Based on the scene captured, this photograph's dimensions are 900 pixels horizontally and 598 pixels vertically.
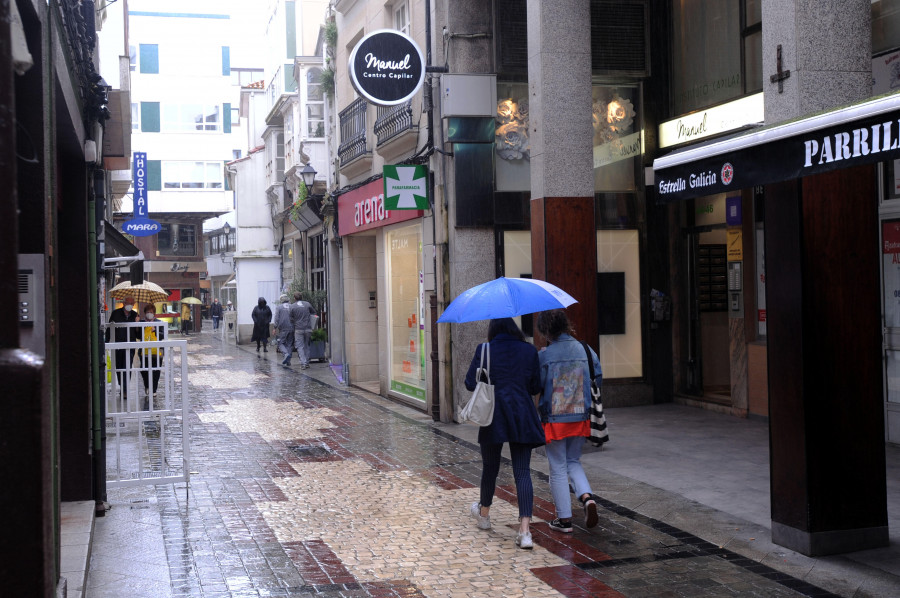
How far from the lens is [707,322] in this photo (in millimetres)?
14016

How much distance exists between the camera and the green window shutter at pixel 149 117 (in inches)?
2007

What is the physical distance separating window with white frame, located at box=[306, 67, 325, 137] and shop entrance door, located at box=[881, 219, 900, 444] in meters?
19.1

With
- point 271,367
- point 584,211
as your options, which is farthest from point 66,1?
point 271,367

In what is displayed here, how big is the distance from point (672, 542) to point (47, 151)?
16.1ft

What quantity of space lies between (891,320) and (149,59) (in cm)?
4871

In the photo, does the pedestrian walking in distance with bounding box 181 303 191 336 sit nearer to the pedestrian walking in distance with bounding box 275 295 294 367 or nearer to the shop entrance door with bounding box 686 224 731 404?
the pedestrian walking in distance with bounding box 275 295 294 367

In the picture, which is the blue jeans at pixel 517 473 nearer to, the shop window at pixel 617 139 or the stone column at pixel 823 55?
the stone column at pixel 823 55

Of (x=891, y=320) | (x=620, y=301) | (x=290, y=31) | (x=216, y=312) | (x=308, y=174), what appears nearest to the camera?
(x=891, y=320)

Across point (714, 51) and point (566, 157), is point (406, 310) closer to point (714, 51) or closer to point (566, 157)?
point (566, 157)

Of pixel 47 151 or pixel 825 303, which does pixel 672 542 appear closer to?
pixel 825 303

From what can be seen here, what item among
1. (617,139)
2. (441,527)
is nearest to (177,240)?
(617,139)

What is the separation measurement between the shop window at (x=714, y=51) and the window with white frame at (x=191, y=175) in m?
41.5

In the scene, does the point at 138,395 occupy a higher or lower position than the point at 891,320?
lower

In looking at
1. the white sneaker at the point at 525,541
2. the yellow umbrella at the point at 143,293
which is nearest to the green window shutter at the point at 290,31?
the yellow umbrella at the point at 143,293
